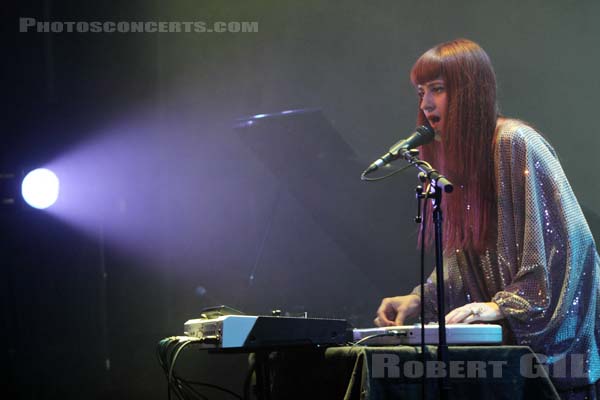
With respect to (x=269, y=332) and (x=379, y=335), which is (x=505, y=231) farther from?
(x=269, y=332)

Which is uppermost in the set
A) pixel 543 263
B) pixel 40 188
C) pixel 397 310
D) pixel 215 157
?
pixel 215 157

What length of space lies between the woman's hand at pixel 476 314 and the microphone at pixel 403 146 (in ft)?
1.70

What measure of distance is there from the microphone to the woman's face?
355mm

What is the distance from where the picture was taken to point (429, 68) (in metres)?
2.50

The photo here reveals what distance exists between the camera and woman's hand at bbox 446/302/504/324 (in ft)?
6.50

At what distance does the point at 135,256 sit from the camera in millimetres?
3725

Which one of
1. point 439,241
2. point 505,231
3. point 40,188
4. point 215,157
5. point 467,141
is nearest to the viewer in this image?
point 439,241

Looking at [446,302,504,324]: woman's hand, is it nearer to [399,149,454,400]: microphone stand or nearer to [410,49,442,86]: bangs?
[399,149,454,400]: microphone stand

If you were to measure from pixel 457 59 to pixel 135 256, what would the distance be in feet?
7.14

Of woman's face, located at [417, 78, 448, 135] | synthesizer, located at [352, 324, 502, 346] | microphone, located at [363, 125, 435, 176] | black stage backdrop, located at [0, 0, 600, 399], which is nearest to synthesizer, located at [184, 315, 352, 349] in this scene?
synthesizer, located at [352, 324, 502, 346]

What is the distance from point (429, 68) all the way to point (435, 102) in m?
0.13

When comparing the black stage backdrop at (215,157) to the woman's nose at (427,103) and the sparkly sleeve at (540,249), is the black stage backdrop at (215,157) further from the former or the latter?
the sparkly sleeve at (540,249)

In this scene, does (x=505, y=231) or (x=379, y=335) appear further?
(x=505, y=231)

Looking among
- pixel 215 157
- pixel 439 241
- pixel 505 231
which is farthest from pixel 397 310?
pixel 215 157
